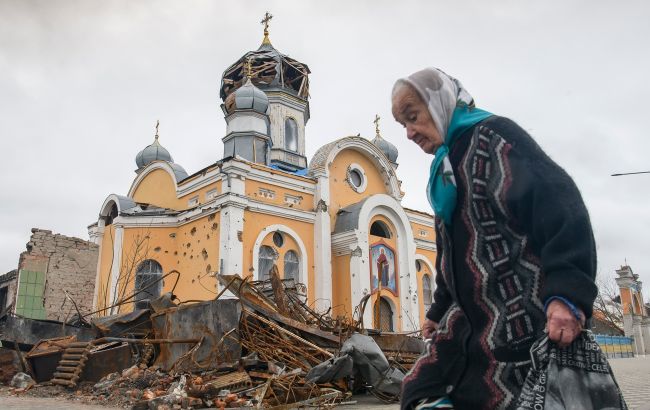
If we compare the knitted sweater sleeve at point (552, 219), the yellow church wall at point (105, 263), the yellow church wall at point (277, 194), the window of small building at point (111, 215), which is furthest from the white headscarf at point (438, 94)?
the window of small building at point (111, 215)

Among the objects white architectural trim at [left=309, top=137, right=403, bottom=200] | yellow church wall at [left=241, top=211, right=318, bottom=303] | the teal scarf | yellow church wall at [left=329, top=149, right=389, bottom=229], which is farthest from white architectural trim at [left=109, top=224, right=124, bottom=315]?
the teal scarf

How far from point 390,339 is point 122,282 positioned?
10.9 m

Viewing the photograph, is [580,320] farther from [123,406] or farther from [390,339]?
[390,339]

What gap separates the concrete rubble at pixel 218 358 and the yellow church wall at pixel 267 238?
7.60m

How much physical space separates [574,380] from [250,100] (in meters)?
20.7

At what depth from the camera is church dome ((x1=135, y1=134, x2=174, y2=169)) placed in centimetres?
2498

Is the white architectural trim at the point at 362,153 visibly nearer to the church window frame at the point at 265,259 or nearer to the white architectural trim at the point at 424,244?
the white architectural trim at the point at 424,244

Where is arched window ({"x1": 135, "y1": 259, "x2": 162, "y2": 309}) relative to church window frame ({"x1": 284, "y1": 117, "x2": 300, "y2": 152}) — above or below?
below

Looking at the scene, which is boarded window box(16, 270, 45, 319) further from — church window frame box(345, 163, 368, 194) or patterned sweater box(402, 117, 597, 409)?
patterned sweater box(402, 117, 597, 409)

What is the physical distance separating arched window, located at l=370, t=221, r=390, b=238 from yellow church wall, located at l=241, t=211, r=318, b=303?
3.32 metres

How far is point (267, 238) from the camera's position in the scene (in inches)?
668

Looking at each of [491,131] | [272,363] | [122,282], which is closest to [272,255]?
[122,282]

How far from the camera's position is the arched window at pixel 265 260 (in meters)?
16.7

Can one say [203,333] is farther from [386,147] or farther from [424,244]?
[386,147]
